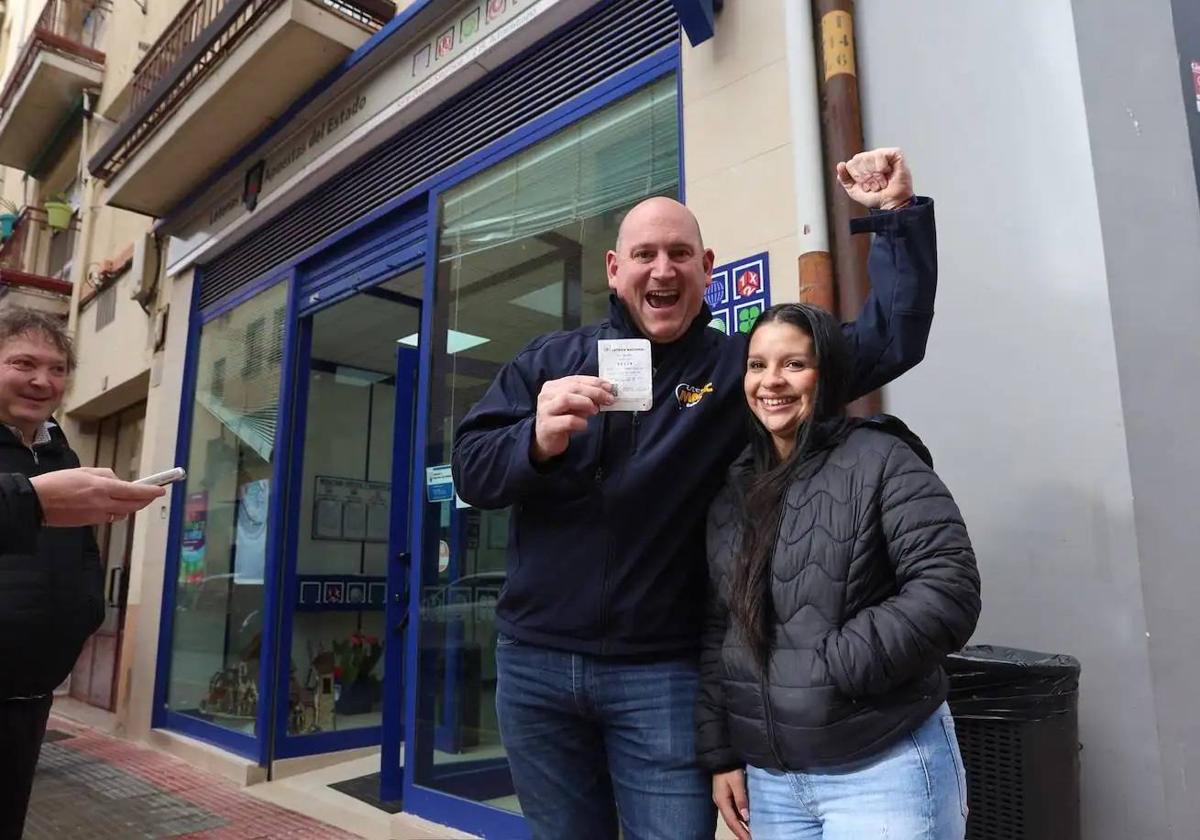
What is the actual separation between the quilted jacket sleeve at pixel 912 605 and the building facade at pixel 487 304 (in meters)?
1.21

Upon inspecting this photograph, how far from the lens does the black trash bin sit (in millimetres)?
2018

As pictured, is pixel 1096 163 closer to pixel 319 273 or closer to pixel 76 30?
pixel 319 273

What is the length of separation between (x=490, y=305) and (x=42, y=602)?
258 cm

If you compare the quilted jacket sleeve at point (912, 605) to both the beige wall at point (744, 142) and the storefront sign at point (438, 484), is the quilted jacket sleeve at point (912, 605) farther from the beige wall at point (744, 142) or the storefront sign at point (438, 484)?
the storefront sign at point (438, 484)

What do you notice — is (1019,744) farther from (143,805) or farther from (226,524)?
(226,524)

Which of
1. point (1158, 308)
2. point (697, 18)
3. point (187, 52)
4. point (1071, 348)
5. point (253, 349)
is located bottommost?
point (1071, 348)

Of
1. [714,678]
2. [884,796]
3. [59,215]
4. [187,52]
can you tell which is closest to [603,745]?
[714,678]

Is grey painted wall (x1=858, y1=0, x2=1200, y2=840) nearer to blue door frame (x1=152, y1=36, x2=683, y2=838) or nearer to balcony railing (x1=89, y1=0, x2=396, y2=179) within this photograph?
blue door frame (x1=152, y1=36, x2=683, y2=838)

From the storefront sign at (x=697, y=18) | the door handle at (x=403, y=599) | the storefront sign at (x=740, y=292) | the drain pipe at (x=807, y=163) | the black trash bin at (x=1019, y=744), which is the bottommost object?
the black trash bin at (x=1019, y=744)

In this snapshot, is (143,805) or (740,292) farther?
(143,805)

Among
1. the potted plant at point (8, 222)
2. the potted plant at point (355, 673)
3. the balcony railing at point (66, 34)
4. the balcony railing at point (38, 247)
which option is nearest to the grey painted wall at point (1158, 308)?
the potted plant at point (355, 673)

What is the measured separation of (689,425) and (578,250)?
2.49 meters

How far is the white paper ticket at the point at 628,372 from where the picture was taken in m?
1.66

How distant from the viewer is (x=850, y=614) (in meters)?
1.47
